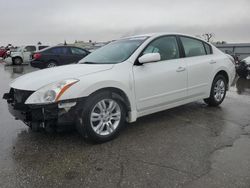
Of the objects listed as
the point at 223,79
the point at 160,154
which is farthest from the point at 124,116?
the point at 223,79

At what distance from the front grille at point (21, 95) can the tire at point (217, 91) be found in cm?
379

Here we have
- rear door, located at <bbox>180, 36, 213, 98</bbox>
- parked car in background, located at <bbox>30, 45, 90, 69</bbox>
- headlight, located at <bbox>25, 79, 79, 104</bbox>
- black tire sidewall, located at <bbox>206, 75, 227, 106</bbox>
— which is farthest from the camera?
parked car in background, located at <bbox>30, 45, 90, 69</bbox>

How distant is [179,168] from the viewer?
3031mm

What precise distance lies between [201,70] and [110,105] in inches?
89.4

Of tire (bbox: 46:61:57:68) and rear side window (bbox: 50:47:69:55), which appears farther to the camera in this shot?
rear side window (bbox: 50:47:69:55)

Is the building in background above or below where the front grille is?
above

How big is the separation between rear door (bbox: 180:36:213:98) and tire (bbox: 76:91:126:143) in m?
1.73

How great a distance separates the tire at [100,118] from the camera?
11.6ft

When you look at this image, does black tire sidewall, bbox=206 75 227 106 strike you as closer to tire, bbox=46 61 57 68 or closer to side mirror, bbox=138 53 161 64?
side mirror, bbox=138 53 161 64

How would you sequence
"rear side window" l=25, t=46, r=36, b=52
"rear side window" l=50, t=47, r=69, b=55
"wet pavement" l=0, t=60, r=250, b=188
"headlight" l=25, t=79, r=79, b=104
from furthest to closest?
"rear side window" l=25, t=46, r=36, b=52, "rear side window" l=50, t=47, r=69, b=55, "headlight" l=25, t=79, r=79, b=104, "wet pavement" l=0, t=60, r=250, b=188

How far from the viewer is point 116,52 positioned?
4.61 m

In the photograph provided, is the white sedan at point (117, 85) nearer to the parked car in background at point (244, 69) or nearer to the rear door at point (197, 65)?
the rear door at point (197, 65)

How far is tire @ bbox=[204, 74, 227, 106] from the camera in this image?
556cm

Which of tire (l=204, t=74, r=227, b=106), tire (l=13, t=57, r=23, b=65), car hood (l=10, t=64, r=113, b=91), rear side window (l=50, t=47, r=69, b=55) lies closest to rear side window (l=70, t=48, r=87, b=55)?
rear side window (l=50, t=47, r=69, b=55)
